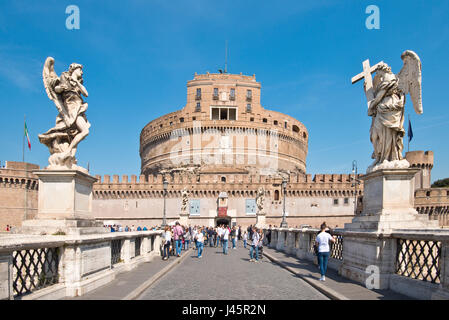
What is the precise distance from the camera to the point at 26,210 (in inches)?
1809

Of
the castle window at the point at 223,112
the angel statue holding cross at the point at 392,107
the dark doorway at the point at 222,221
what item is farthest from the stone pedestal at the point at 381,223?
the castle window at the point at 223,112

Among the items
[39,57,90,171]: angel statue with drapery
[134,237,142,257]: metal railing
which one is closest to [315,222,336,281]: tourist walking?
[39,57,90,171]: angel statue with drapery

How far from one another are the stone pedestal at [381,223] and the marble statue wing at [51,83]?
5.94m

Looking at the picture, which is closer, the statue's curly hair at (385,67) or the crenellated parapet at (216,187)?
the statue's curly hair at (385,67)

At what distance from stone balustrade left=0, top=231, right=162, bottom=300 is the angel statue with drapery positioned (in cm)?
151

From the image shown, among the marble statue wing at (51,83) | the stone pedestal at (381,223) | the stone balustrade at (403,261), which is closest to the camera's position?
A: the stone balustrade at (403,261)

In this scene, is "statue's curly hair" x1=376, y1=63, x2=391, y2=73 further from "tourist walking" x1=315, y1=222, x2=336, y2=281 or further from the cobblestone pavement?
the cobblestone pavement

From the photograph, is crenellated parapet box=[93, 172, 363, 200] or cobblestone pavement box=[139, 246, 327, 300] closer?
cobblestone pavement box=[139, 246, 327, 300]

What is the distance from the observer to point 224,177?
57.4 metres

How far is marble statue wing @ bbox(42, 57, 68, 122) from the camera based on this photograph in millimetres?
7043

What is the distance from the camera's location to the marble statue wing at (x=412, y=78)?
706cm

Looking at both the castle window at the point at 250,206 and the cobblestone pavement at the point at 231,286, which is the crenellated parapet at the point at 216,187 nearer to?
the castle window at the point at 250,206

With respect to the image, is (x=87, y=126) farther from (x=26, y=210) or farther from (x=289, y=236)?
(x=26, y=210)
